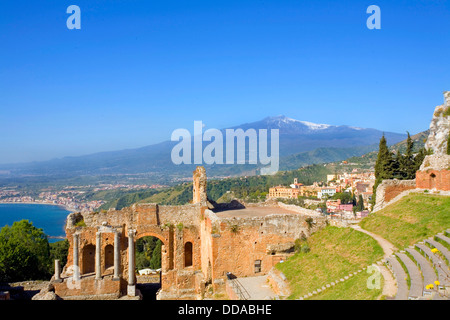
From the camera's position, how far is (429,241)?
15.9 metres

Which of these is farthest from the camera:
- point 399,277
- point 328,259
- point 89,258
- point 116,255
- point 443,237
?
point 89,258

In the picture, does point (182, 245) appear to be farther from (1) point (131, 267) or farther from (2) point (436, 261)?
(2) point (436, 261)

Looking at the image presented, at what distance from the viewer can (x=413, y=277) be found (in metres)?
13.0

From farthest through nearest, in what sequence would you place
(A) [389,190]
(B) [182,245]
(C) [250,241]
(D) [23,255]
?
1. (D) [23,255]
2. (B) [182,245]
3. (A) [389,190]
4. (C) [250,241]

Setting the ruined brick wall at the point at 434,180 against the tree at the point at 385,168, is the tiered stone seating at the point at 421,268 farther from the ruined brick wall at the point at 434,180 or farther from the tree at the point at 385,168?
the tree at the point at 385,168

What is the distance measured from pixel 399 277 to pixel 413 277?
0.48 m

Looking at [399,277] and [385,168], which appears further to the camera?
[385,168]

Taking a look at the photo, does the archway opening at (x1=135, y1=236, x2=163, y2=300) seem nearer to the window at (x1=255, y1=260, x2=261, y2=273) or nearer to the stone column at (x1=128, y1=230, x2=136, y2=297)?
the stone column at (x1=128, y1=230, x2=136, y2=297)

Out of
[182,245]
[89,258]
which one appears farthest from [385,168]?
[89,258]

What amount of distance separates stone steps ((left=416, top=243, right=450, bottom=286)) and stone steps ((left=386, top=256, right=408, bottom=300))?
3.38 feet

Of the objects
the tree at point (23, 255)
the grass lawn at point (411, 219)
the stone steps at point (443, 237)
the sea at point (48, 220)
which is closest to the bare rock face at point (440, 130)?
the grass lawn at point (411, 219)

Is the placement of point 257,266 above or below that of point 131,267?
above

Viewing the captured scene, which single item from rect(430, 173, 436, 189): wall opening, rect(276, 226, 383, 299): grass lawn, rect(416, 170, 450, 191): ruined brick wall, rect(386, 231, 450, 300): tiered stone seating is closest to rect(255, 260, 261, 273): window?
rect(276, 226, 383, 299): grass lawn
